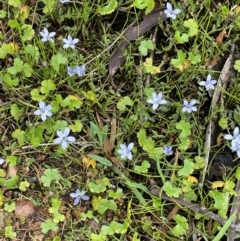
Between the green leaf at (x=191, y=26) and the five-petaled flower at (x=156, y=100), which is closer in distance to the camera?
the five-petaled flower at (x=156, y=100)

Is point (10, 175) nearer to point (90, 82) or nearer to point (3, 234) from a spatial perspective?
point (3, 234)

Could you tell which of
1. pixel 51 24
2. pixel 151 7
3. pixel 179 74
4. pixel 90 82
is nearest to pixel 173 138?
pixel 179 74

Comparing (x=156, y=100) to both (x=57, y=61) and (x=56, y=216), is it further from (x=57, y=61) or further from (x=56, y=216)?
(x=56, y=216)

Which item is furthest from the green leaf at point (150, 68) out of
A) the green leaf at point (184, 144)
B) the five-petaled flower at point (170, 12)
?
the green leaf at point (184, 144)

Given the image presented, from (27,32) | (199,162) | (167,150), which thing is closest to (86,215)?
(167,150)

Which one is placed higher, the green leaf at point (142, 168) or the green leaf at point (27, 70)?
the green leaf at point (27, 70)

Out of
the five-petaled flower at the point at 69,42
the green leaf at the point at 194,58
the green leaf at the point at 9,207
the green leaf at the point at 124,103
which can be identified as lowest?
the green leaf at the point at 9,207

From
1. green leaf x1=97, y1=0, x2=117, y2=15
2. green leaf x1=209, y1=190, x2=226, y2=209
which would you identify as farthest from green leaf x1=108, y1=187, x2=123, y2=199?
green leaf x1=97, y1=0, x2=117, y2=15

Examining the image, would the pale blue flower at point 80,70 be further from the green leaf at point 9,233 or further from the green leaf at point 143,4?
the green leaf at point 9,233
